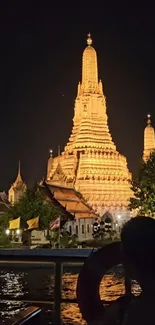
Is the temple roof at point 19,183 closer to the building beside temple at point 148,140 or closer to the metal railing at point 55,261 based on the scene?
the building beside temple at point 148,140

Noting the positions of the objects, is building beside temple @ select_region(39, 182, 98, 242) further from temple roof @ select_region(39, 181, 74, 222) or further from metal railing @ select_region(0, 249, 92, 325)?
metal railing @ select_region(0, 249, 92, 325)

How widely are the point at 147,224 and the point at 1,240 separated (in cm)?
3580

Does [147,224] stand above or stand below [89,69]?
below

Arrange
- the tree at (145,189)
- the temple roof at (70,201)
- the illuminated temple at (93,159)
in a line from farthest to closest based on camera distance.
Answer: the illuminated temple at (93,159), the temple roof at (70,201), the tree at (145,189)

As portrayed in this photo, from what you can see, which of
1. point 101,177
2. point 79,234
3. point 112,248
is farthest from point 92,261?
point 101,177

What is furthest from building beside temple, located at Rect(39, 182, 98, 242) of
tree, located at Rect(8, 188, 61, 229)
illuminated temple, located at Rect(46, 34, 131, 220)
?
illuminated temple, located at Rect(46, 34, 131, 220)

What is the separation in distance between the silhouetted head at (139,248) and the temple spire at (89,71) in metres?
65.2

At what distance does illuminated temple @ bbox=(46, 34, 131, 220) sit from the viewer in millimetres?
60281

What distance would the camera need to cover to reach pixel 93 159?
63594mm

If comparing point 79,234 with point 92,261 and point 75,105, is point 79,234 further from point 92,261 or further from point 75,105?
point 92,261

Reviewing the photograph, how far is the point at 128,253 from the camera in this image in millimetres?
2035

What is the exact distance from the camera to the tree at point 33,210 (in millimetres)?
38094

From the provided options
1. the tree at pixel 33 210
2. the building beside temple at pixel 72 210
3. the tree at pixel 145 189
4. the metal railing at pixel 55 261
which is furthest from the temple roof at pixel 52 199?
the metal railing at pixel 55 261

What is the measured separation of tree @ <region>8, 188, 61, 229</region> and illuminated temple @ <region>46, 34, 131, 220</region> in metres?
19.3
